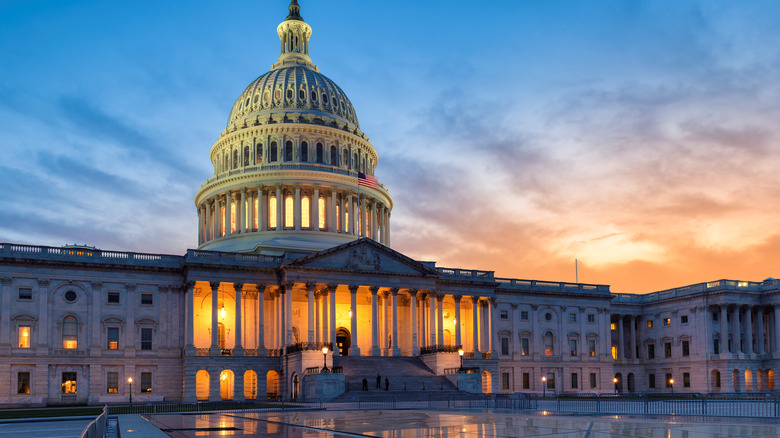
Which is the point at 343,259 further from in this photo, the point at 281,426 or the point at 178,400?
the point at 281,426

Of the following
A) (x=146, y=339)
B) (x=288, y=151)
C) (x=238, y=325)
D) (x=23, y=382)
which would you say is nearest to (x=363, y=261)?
(x=238, y=325)

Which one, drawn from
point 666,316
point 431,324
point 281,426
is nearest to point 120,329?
point 431,324

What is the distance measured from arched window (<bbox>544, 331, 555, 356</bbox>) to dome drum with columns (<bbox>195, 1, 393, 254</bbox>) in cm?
2486

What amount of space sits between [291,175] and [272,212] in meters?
5.19

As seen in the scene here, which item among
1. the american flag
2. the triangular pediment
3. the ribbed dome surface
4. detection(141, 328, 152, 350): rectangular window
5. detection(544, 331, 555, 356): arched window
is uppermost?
the ribbed dome surface

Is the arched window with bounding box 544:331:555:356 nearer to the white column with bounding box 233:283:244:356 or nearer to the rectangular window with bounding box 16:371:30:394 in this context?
the white column with bounding box 233:283:244:356

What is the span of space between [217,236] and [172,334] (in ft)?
86.7

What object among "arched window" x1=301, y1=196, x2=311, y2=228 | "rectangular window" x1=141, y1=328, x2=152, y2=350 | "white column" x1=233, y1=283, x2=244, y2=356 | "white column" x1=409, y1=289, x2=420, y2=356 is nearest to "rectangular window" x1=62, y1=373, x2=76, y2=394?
"rectangular window" x1=141, y1=328, x2=152, y2=350

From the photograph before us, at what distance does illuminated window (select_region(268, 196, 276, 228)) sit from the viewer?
9612 centimetres

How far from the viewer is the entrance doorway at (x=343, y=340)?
284 feet

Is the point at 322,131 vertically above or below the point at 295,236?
above

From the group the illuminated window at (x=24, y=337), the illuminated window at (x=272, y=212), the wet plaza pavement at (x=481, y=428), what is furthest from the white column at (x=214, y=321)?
the wet plaza pavement at (x=481, y=428)

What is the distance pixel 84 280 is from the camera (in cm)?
7312

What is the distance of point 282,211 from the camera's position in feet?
316
